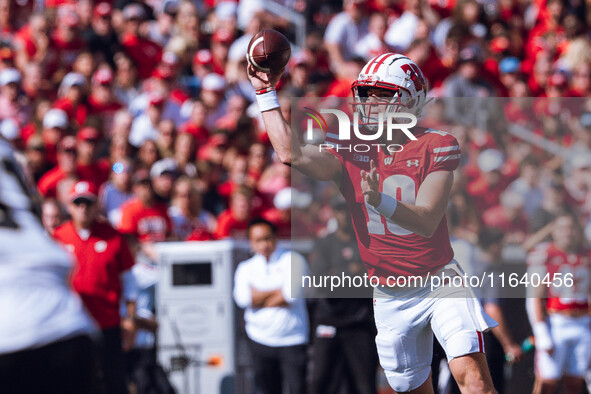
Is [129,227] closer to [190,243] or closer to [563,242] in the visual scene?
[190,243]

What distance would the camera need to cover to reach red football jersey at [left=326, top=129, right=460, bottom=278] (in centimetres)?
455

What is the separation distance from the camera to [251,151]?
8977 mm

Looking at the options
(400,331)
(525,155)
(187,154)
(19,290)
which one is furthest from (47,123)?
(19,290)

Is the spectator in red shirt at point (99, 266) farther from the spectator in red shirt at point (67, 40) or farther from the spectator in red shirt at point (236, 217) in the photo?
the spectator in red shirt at point (67, 40)

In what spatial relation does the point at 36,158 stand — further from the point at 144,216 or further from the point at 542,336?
the point at 542,336

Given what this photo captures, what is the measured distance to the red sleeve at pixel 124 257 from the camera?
295 inches

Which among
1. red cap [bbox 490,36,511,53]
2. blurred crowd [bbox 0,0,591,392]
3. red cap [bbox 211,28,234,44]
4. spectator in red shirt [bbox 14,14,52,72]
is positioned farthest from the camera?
red cap [bbox 490,36,511,53]

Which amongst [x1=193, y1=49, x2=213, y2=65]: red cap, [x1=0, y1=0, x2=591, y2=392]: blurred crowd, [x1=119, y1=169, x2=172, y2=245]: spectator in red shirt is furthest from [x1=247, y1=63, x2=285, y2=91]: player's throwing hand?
[x1=193, y1=49, x2=213, y2=65]: red cap

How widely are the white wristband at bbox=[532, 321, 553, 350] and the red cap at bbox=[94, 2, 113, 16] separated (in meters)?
5.85

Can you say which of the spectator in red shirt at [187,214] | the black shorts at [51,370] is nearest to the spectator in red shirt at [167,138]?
the spectator in red shirt at [187,214]

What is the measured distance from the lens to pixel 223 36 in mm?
10500

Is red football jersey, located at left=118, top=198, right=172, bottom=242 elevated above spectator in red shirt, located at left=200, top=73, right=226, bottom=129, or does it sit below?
below

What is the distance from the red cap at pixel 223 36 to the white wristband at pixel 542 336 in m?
4.78

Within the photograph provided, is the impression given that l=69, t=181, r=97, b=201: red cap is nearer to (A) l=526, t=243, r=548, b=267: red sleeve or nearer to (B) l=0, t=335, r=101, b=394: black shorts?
(A) l=526, t=243, r=548, b=267: red sleeve
